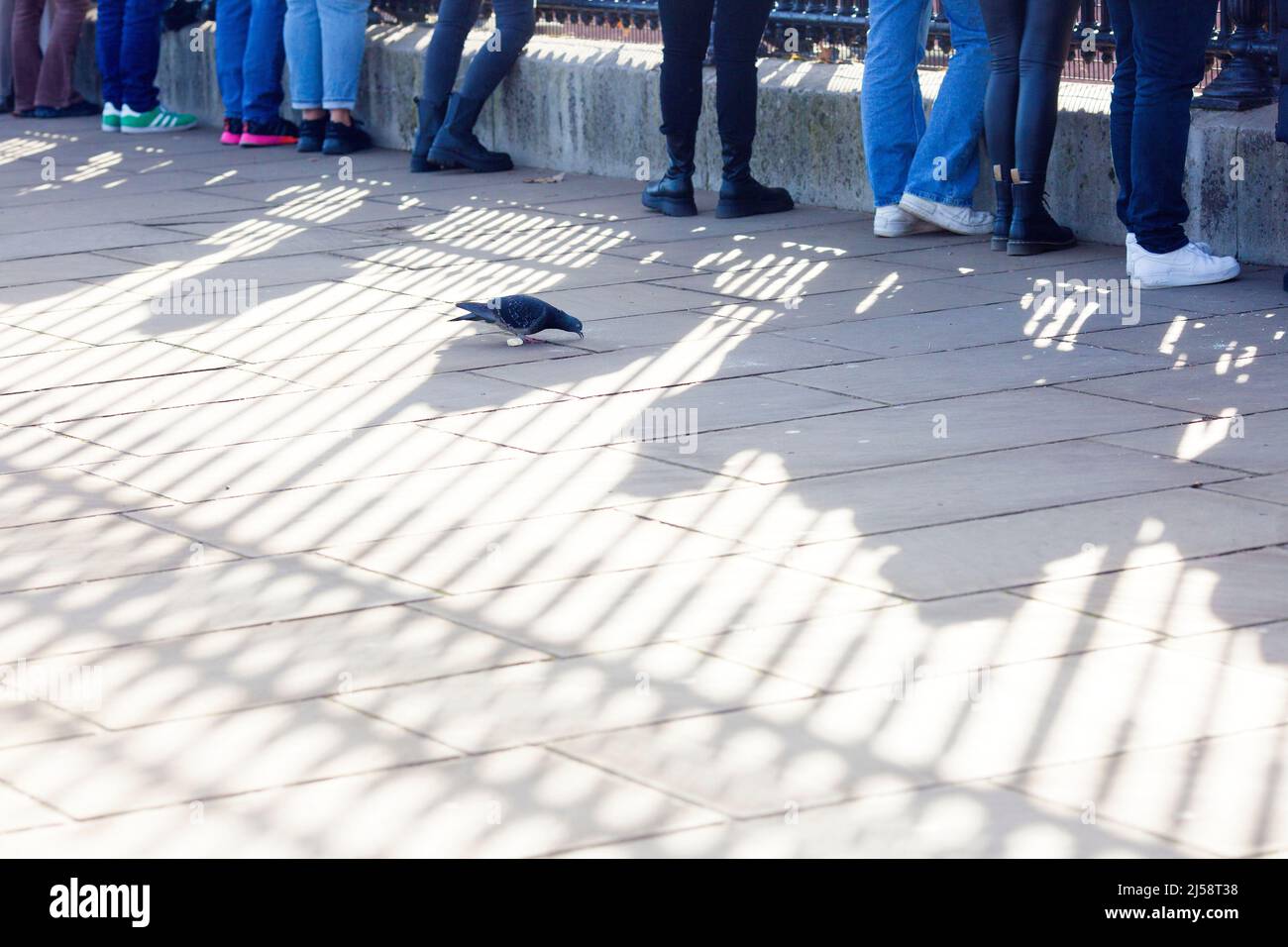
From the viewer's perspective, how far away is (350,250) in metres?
8.32

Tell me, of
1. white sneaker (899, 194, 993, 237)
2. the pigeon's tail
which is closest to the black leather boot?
white sneaker (899, 194, 993, 237)

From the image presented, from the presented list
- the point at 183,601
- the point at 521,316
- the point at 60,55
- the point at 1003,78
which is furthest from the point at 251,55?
the point at 183,601

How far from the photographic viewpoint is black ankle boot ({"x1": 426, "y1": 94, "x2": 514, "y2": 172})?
10.3 m

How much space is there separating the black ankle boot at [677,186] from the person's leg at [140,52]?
16.7 ft

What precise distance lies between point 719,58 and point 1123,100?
6.09 ft

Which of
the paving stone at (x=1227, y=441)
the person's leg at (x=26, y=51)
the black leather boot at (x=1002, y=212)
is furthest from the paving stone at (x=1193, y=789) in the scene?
the person's leg at (x=26, y=51)

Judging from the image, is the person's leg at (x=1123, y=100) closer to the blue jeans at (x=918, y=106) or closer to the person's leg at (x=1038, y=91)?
the person's leg at (x=1038, y=91)

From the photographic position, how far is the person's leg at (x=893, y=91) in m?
8.01

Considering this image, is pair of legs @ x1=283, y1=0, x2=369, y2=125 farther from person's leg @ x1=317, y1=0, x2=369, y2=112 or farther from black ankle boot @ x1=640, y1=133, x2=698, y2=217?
black ankle boot @ x1=640, y1=133, x2=698, y2=217

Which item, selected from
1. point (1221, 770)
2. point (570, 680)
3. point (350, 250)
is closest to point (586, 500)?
point (570, 680)

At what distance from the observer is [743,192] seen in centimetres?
879

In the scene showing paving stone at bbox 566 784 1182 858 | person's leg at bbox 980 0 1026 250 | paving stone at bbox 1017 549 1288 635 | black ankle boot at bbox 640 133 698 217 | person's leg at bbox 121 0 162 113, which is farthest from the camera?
person's leg at bbox 121 0 162 113

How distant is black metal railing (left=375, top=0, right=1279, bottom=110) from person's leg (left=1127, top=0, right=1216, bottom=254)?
20.8 inches

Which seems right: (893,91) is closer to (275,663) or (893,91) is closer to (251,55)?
(251,55)
